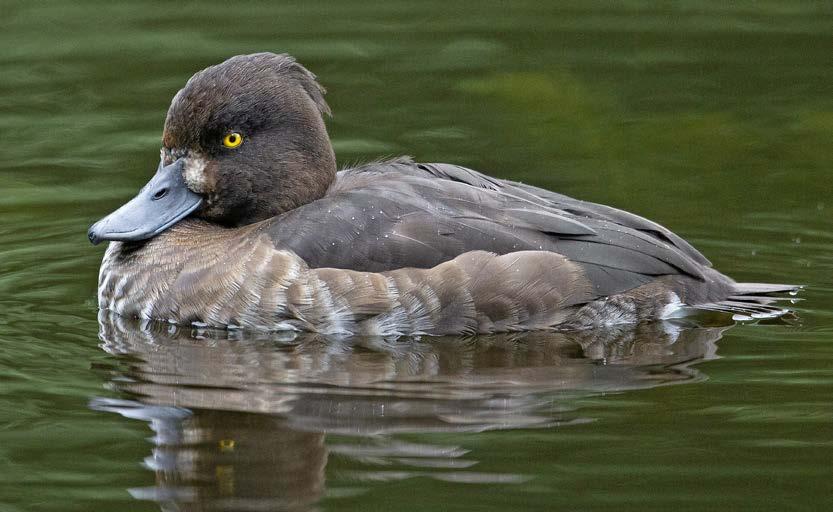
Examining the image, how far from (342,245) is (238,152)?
31.5 inches

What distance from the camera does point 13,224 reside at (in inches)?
336

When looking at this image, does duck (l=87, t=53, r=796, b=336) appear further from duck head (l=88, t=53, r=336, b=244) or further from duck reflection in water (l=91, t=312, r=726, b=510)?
duck reflection in water (l=91, t=312, r=726, b=510)

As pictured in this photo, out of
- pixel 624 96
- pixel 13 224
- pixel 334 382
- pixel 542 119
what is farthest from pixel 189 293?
pixel 624 96

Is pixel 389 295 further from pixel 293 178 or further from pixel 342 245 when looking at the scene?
pixel 293 178

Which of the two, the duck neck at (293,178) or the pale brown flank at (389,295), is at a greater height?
the duck neck at (293,178)

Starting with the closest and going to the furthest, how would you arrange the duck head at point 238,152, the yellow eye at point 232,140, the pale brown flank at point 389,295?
the pale brown flank at point 389,295, the duck head at point 238,152, the yellow eye at point 232,140

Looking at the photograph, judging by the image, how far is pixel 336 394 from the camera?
5.71 m

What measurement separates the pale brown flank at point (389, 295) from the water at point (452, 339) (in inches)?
4.6

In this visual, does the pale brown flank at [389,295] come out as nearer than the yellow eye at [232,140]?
Yes

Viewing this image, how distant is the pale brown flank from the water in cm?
12

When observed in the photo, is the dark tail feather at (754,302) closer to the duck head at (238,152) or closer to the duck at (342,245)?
the duck at (342,245)

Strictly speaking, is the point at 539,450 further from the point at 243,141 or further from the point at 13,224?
the point at 13,224

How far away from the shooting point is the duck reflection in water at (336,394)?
16.0 feet

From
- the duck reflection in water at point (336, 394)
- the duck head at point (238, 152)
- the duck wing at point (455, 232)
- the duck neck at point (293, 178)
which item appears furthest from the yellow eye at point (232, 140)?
the duck reflection in water at point (336, 394)
